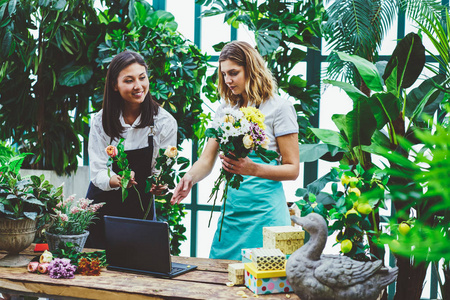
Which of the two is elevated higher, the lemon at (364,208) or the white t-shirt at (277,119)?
the white t-shirt at (277,119)

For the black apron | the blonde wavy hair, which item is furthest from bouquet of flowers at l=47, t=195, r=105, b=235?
the blonde wavy hair

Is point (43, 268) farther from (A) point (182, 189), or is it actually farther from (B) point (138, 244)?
(A) point (182, 189)

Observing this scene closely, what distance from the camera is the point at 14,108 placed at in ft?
12.8

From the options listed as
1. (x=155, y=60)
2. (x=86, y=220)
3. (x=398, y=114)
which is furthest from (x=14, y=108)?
(x=398, y=114)

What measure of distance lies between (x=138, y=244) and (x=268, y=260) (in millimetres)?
544

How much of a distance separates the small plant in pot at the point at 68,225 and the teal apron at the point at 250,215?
656 millimetres

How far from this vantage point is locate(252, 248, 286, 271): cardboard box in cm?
144

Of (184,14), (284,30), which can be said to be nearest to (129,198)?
(284,30)

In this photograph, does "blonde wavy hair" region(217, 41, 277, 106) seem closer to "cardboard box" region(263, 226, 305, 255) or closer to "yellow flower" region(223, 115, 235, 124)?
"yellow flower" region(223, 115, 235, 124)

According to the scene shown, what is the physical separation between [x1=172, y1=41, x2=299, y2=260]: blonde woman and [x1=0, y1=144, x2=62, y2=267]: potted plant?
590 mm

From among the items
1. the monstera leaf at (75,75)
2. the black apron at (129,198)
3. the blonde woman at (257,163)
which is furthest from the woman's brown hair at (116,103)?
the monstera leaf at (75,75)

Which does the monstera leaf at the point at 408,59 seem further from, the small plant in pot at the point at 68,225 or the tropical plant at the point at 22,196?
the tropical plant at the point at 22,196

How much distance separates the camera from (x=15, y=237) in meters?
1.71

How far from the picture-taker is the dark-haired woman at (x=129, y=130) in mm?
2295
